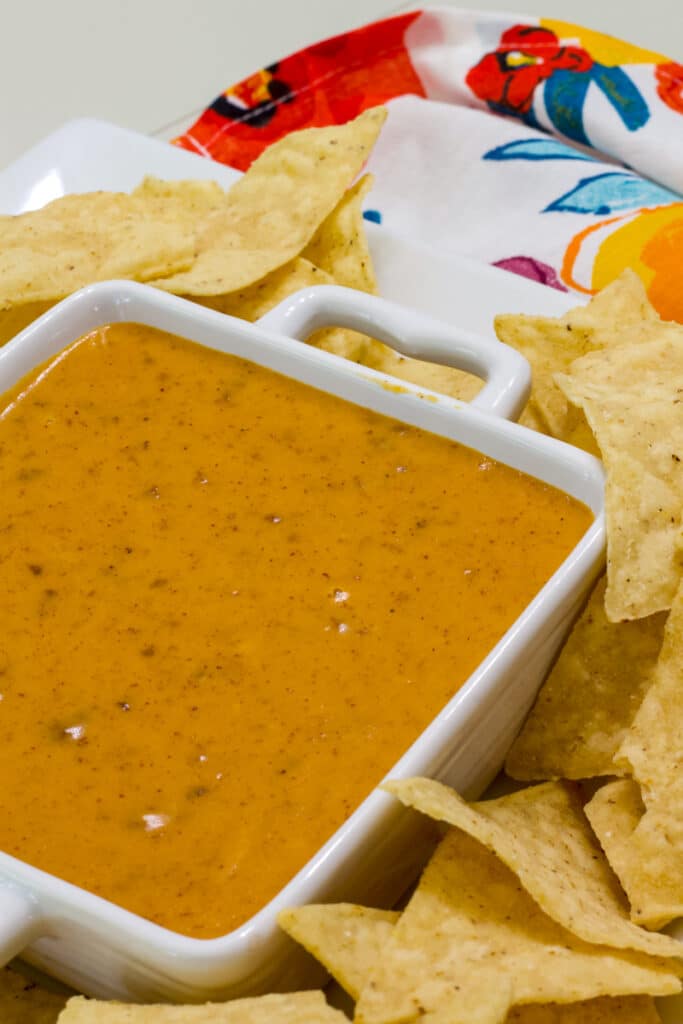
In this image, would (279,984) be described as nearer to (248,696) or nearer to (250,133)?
(248,696)

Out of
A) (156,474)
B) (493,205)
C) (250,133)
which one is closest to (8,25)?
(250,133)

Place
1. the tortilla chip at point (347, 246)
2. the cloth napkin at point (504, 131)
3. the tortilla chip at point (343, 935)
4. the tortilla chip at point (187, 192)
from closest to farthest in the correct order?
the tortilla chip at point (343, 935) < the tortilla chip at point (347, 246) < the tortilla chip at point (187, 192) < the cloth napkin at point (504, 131)

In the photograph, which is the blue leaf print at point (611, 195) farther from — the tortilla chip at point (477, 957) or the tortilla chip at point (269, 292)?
the tortilla chip at point (477, 957)

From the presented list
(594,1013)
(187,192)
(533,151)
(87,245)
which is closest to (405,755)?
(594,1013)

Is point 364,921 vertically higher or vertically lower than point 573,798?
higher

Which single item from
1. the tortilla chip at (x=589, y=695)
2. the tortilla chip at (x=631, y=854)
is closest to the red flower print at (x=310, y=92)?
the tortilla chip at (x=589, y=695)

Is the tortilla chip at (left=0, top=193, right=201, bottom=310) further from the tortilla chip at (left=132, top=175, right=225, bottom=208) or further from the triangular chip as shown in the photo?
the triangular chip
